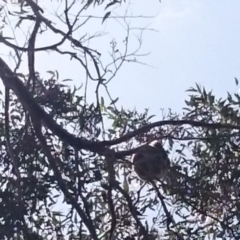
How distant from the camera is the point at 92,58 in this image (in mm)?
4395

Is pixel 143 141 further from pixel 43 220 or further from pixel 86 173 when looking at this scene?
pixel 43 220

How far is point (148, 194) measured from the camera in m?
4.43

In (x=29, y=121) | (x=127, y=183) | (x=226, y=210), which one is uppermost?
(x=29, y=121)

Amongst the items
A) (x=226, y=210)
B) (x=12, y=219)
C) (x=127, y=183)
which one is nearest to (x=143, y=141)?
(x=127, y=183)

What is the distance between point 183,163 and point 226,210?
41 centimetres

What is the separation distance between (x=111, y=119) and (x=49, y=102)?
518 mm

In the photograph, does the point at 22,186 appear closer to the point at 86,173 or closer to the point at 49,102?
the point at 86,173

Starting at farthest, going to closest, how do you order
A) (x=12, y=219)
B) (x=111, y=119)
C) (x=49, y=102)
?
(x=111, y=119)
(x=49, y=102)
(x=12, y=219)

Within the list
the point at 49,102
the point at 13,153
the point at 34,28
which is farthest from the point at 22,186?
the point at 34,28

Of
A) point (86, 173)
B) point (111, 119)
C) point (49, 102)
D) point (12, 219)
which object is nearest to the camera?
point (12, 219)

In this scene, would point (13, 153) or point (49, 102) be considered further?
point (49, 102)

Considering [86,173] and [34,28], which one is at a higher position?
[34,28]

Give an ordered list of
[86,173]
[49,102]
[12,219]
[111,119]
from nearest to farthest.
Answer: [12,219], [86,173], [49,102], [111,119]

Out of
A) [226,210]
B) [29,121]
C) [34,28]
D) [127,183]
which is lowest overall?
[226,210]
